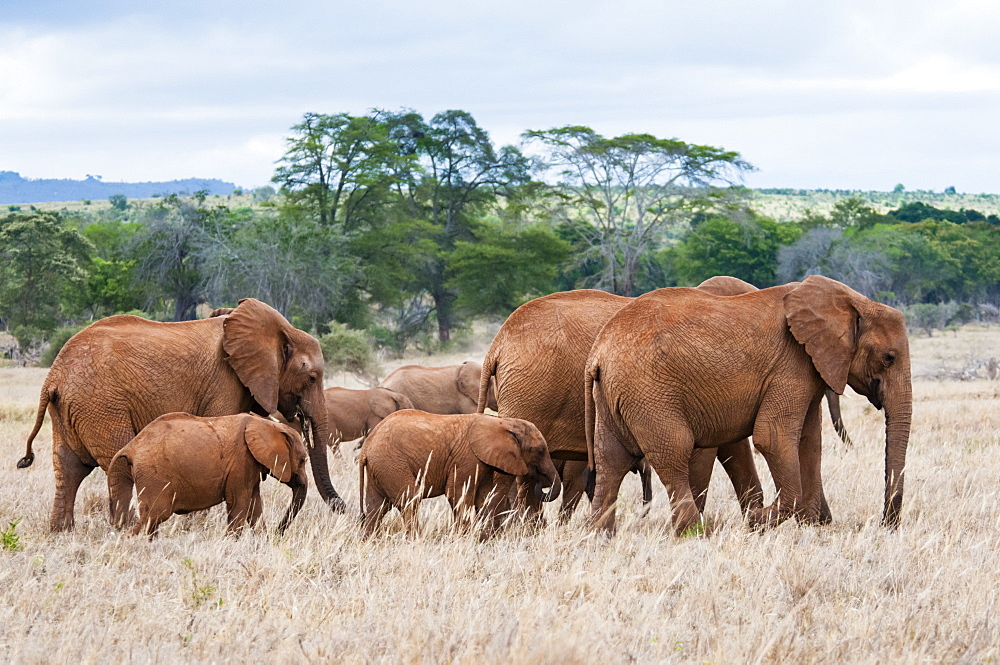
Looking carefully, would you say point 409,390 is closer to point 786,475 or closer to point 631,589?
point 786,475

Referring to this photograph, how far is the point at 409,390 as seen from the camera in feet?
43.2

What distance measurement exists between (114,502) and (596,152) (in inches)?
1559

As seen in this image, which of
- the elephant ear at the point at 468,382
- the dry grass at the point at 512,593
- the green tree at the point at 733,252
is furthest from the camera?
the green tree at the point at 733,252

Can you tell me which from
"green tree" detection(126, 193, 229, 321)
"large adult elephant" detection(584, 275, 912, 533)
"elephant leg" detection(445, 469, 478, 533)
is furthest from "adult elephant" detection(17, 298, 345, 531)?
"green tree" detection(126, 193, 229, 321)

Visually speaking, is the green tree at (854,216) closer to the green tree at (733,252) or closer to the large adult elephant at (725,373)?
the green tree at (733,252)

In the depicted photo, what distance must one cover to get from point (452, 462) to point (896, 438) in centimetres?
303

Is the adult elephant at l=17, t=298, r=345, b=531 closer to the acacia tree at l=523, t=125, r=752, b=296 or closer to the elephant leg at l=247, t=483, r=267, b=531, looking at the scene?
the elephant leg at l=247, t=483, r=267, b=531

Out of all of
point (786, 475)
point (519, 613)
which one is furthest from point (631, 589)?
point (786, 475)

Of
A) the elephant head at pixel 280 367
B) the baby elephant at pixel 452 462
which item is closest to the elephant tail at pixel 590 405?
the baby elephant at pixel 452 462

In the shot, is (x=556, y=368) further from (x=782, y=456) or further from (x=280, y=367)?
(x=280, y=367)

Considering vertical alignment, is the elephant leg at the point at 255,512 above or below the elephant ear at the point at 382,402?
above

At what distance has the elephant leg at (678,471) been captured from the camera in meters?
6.59

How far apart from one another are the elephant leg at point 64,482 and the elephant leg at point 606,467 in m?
3.60

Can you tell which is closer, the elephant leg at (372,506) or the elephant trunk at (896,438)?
the elephant trunk at (896,438)
